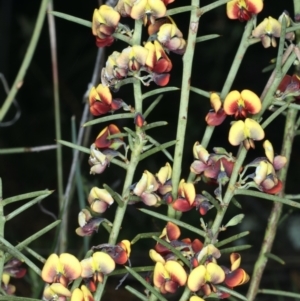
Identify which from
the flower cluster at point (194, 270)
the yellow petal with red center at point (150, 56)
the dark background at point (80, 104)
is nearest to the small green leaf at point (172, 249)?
the flower cluster at point (194, 270)

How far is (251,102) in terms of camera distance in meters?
0.44

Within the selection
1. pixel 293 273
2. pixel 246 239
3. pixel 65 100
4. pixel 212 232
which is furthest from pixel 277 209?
pixel 65 100

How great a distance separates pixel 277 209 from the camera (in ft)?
1.96

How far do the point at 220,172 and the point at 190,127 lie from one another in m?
1.39

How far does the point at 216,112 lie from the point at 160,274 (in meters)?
0.11

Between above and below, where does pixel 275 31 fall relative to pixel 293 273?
above

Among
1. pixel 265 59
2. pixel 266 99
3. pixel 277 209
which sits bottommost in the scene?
pixel 265 59

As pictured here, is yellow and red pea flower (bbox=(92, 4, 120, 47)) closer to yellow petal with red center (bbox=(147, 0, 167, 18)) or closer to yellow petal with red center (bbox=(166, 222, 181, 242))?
yellow petal with red center (bbox=(147, 0, 167, 18))

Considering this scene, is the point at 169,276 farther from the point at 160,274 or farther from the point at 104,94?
the point at 104,94

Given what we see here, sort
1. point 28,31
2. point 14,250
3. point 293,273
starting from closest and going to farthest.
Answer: point 14,250
point 293,273
point 28,31

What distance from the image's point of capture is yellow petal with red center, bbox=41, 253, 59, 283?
43cm

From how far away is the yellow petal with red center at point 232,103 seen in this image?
44 centimetres

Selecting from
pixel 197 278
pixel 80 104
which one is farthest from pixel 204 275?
Answer: pixel 80 104

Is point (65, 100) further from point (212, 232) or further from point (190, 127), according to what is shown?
point (212, 232)
